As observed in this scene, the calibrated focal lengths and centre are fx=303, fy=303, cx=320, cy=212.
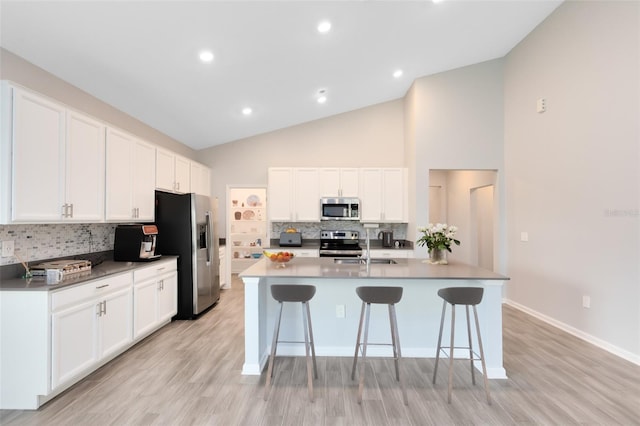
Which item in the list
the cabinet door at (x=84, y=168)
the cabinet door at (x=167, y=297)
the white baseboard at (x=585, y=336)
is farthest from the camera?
the cabinet door at (x=167, y=297)

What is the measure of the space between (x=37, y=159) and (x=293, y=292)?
7.38 ft

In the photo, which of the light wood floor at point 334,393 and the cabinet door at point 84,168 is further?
the cabinet door at point 84,168

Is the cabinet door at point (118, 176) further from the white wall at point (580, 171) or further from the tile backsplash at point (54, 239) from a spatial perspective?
the white wall at point (580, 171)

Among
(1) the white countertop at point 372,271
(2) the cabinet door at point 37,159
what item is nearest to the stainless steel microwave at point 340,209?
(1) the white countertop at point 372,271

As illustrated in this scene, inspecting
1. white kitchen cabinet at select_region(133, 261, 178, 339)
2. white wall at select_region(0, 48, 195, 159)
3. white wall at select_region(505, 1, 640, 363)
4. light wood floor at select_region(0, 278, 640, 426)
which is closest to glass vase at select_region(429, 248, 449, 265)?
light wood floor at select_region(0, 278, 640, 426)

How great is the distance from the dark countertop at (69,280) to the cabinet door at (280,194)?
2.46 metres

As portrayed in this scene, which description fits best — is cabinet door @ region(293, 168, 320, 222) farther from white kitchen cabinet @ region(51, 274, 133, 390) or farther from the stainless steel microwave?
white kitchen cabinet @ region(51, 274, 133, 390)

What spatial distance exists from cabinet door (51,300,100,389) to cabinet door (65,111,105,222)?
0.83 m

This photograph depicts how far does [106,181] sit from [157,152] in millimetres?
1044

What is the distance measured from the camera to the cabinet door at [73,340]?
2.26 m

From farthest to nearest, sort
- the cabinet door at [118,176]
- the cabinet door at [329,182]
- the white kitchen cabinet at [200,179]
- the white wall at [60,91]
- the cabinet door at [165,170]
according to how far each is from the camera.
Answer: the cabinet door at [329,182] → the white kitchen cabinet at [200,179] → the cabinet door at [165,170] → the cabinet door at [118,176] → the white wall at [60,91]

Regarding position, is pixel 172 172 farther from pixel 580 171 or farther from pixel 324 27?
pixel 580 171

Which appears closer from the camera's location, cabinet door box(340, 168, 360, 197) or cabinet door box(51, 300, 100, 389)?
cabinet door box(51, 300, 100, 389)

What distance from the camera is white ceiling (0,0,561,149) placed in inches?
96.3
